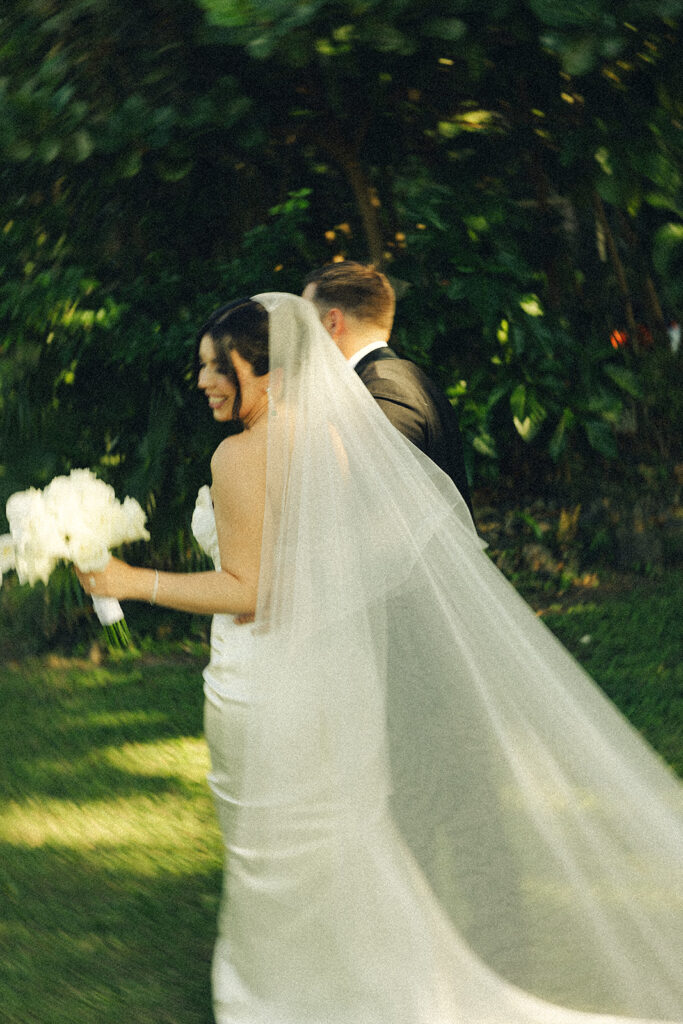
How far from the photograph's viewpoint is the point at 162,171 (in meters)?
4.81

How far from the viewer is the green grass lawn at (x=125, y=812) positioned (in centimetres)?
318

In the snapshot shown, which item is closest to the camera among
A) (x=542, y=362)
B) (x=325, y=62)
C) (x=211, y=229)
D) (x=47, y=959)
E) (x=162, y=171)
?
(x=47, y=959)

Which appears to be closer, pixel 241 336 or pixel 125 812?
pixel 241 336

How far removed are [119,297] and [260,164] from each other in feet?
3.57

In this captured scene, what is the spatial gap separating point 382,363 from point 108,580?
0.96 metres

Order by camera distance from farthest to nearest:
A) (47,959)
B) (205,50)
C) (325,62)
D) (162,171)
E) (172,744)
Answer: (172,744) → (162,171) → (205,50) → (325,62) → (47,959)

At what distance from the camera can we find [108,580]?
261cm

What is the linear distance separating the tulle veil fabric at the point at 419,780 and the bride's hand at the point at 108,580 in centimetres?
38

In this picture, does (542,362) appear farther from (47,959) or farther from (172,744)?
(47,959)

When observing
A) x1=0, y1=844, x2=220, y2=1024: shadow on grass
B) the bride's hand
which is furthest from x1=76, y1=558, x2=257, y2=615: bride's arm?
x1=0, y1=844, x2=220, y2=1024: shadow on grass

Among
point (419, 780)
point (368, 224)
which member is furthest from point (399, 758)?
point (368, 224)

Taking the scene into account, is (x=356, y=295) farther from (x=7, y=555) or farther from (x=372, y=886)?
(x=372, y=886)

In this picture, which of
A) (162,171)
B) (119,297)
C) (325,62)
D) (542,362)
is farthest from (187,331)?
(325,62)

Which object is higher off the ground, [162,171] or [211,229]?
[162,171]
